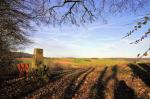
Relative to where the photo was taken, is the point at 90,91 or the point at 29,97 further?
the point at 90,91

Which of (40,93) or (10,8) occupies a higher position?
(10,8)

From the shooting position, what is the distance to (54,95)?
1298cm

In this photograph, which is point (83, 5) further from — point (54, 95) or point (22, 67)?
point (22, 67)

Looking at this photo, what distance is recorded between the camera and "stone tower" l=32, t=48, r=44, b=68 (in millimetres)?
23002

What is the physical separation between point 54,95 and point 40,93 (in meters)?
0.82

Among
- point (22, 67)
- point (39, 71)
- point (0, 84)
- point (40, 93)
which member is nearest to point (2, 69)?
point (22, 67)

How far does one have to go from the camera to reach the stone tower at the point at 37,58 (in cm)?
2300

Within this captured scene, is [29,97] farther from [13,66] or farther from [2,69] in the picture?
[13,66]

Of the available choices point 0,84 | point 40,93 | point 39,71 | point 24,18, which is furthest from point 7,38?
point 40,93

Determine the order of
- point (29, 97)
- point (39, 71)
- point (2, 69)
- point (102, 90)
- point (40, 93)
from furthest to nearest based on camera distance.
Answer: point (2, 69) → point (39, 71) → point (102, 90) → point (40, 93) → point (29, 97)

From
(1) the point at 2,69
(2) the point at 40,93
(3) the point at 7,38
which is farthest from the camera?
(3) the point at 7,38

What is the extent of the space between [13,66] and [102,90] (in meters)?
11.5

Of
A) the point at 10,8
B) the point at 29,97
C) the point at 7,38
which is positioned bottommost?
the point at 29,97

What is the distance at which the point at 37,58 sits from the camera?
2350 cm
